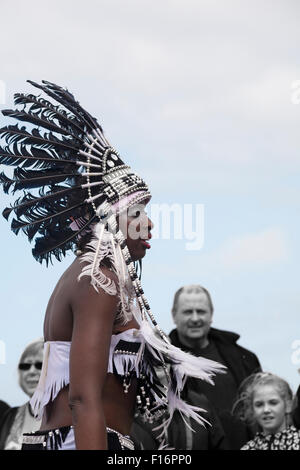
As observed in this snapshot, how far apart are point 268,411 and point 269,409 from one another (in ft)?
0.06

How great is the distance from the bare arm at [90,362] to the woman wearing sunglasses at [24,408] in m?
3.19

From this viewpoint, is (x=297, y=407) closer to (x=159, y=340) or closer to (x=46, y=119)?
(x=159, y=340)

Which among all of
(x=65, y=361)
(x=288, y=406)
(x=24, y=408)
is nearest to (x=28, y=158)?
(x=65, y=361)

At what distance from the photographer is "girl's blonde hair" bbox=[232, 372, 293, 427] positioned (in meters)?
6.75

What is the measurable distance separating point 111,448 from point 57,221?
115 cm

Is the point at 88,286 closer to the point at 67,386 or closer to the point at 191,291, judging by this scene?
the point at 67,386

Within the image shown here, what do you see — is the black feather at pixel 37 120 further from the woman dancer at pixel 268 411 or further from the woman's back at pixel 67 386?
the woman dancer at pixel 268 411

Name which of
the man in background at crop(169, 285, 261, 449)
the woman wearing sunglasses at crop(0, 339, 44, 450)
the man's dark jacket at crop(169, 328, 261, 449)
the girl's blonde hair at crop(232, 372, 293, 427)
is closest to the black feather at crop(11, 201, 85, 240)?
the woman wearing sunglasses at crop(0, 339, 44, 450)

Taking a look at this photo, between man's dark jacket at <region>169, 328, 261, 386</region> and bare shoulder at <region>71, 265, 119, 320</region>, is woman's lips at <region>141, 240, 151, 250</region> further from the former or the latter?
man's dark jacket at <region>169, 328, 261, 386</region>

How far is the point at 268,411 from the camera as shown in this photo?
6.66 metres

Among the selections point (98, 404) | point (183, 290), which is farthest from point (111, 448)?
point (183, 290)

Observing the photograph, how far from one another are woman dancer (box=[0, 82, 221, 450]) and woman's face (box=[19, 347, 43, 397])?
2.80 m

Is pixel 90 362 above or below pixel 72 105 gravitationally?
below

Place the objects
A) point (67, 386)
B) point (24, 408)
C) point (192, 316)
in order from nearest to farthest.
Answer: point (67, 386) < point (24, 408) < point (192, 316)
